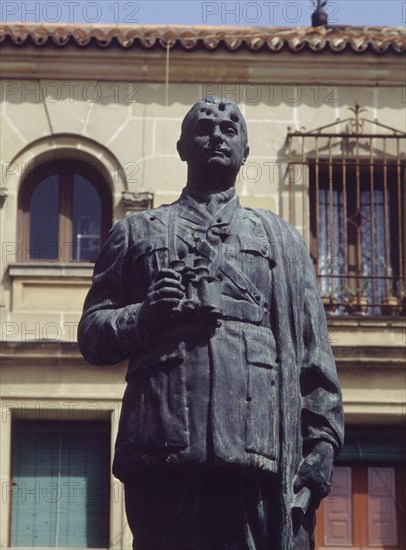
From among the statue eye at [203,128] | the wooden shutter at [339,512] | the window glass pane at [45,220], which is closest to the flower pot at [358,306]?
the wooden shutter at [339,512]

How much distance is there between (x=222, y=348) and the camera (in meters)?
10.2

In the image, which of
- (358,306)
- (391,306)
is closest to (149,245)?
(358,306)

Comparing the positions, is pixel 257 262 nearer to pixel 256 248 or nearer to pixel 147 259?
pixel 256 248

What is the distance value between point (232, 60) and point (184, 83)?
0.76 metres

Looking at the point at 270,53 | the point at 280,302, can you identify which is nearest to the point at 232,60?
the point at 270,53

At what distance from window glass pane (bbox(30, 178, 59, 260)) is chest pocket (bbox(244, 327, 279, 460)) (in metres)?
19.1

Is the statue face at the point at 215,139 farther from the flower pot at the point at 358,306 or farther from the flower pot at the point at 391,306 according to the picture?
the flower pot at the point at 391,306

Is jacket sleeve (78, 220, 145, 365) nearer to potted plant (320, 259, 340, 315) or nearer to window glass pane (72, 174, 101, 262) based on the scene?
potted plant (320, 259, 340, 315)

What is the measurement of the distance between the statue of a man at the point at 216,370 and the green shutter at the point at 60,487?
59.6ft

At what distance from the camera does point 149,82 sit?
3042 cm

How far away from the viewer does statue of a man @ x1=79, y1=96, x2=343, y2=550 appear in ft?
32.9

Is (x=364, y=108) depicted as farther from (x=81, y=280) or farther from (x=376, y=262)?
(x=81, y=280)

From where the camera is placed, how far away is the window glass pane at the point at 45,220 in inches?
1156

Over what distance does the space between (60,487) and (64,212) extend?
3.53 meters
